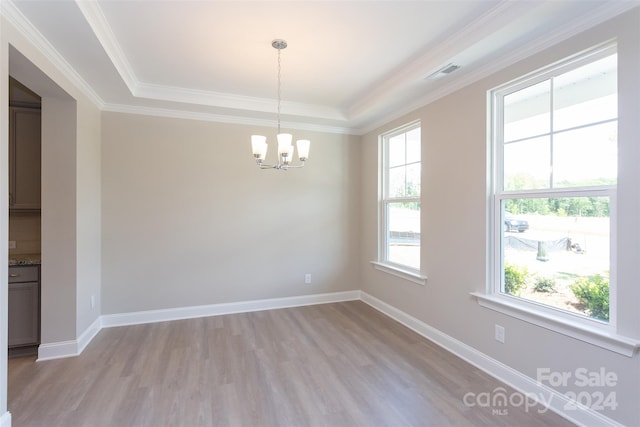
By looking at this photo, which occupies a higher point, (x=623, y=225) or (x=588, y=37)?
(x=588, y=37)

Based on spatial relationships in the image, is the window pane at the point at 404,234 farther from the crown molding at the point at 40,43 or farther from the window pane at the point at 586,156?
the crown molding at the point at 40,43

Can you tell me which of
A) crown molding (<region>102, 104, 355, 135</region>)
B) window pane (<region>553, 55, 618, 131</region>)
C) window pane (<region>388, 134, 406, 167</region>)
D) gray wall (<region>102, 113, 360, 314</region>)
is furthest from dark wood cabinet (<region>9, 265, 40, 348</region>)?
window pane (<region>553, 55, 618, 131</region>)

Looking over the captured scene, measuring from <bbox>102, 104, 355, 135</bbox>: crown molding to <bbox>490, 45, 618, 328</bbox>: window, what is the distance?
91.9 inches

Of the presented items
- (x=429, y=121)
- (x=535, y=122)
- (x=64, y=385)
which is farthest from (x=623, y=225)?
(x=64, y=385)

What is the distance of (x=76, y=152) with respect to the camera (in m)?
2.79

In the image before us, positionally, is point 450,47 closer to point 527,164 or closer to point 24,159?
point 527,164

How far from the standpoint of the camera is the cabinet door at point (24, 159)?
119 inches

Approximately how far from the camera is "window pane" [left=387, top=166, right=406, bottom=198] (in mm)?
3848

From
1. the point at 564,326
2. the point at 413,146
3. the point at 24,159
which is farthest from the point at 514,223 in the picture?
the point at 24,159

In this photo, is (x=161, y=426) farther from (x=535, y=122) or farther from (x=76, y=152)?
(x=535, y=122)

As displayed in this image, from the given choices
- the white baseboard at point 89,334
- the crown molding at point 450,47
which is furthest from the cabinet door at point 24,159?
the crown molding at point 450,47

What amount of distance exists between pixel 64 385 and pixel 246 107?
316 cm

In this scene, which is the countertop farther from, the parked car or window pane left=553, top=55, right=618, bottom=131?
window pane left=553, top=55, right=618, bottom=131

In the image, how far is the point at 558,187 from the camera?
2.13m
